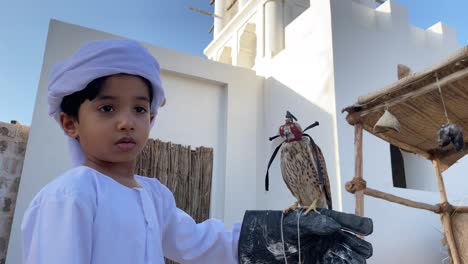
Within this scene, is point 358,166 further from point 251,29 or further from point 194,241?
point 251,29

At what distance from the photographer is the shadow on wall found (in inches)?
172

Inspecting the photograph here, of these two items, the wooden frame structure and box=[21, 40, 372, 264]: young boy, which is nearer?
box=[21, 40, 372, 264]: young boy

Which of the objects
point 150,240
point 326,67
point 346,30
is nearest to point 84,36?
point 326,67

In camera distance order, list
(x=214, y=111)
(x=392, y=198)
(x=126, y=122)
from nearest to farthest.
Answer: (x=126, y=122), (x=392, y=198), (x=214, y=111)

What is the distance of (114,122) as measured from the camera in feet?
2.96

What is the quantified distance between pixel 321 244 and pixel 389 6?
501 centimetres

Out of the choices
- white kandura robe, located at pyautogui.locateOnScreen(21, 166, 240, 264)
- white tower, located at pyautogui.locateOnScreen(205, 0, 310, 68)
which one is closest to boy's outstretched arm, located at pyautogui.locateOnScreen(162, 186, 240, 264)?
white kandura robe, located at pyautogui.locateOnScreen(21, 166, 240, 264)

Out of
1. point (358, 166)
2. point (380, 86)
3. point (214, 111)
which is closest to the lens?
point (358, 166)

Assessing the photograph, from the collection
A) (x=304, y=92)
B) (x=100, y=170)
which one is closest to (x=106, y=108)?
(x=100, y=170)

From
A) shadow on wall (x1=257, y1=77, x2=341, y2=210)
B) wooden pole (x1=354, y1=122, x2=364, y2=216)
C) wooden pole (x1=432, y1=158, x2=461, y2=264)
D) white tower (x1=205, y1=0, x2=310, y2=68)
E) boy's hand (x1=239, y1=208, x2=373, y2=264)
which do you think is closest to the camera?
boy's hand (x1=239, y1=208, x2=373, y2=264)

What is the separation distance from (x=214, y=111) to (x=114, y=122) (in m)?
4.41

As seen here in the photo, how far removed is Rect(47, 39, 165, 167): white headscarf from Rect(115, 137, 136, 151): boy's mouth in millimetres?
157

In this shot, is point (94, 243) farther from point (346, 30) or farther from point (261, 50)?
point (261, 50)

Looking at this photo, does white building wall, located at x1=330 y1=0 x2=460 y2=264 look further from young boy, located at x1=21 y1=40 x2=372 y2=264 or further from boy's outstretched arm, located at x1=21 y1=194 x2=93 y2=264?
boy's outstretched arm, located at x1=21 y1=194 x2=93 y2=264
